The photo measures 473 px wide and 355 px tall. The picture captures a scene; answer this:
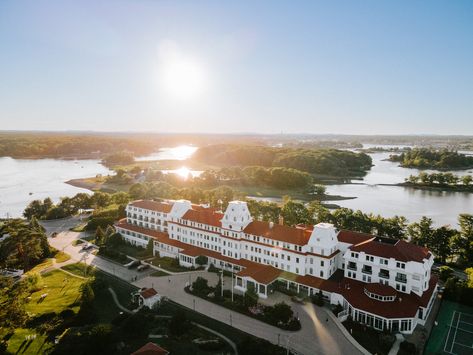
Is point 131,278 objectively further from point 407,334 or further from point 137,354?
point 407,334

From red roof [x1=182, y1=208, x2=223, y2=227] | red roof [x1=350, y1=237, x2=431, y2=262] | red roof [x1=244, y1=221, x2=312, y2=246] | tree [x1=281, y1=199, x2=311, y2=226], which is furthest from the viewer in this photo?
tree [x1=281, y1=199, x2=311, y2=226]

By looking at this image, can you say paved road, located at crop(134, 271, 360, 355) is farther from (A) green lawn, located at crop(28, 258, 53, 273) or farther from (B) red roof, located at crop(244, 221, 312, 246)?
(A) green lawn, located at crop(28, 258, 53, 273)

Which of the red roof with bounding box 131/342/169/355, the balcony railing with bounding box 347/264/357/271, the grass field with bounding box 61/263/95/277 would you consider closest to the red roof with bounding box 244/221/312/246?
the balcony railing with bounding box 347/264/357/271

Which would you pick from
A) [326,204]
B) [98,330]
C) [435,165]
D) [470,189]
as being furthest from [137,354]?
[435,165]

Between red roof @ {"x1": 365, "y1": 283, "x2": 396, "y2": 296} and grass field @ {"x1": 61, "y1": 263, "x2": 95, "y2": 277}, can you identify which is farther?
grass field @ {"x1": 61, "y1": 263, "x2": 95, "y2": 277}

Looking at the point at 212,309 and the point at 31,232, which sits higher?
the point at 31,232

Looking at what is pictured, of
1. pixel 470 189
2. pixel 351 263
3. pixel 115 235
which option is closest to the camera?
pixel 351 263
